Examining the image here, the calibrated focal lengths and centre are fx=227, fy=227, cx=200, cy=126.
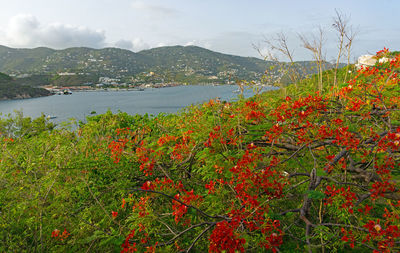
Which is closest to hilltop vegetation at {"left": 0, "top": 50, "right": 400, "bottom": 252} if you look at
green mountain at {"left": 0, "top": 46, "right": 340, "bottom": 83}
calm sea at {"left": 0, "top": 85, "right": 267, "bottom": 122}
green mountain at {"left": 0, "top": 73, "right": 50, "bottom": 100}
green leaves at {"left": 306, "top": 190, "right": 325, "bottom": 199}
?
green leaves at {"left": 306, "top": 190, "right": 325, "bottom": 199}

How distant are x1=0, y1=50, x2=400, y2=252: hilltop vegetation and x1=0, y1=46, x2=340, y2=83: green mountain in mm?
106650

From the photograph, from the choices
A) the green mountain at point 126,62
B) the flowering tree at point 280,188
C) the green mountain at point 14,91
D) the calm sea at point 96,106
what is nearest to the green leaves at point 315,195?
the flowering tree at point 280,188

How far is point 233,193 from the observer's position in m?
2.38

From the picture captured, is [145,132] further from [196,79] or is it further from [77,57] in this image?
[77,57]

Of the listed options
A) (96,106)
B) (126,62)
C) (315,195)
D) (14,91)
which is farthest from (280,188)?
(126,62)

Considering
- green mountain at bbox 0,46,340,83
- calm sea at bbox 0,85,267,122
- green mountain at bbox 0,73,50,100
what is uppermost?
green mountain at bbox 0,46,340,83

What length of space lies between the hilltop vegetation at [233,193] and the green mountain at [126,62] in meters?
107

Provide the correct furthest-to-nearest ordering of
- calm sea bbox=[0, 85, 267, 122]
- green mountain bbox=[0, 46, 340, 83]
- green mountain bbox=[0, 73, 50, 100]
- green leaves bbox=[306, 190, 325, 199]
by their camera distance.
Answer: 1. green mountain bbox=[0, 46, 340, 83]
2. green mountain bbox=[0, 73, 50, 100]
3. calm sea bbox=[0, 85, 267, 122]
4. green leaves bbox=[306, 190, 325, 199]

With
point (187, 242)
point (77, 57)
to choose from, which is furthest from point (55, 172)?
point (77, 57)

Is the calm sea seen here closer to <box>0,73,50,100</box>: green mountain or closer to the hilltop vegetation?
<box>0,73,50,100</box>: green mountain

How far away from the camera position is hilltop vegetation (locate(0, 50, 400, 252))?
1673 millimetres

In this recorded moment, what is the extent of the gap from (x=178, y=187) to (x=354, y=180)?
1827 millimetres

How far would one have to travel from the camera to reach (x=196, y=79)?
351 feet

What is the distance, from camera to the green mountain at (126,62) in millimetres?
121062
